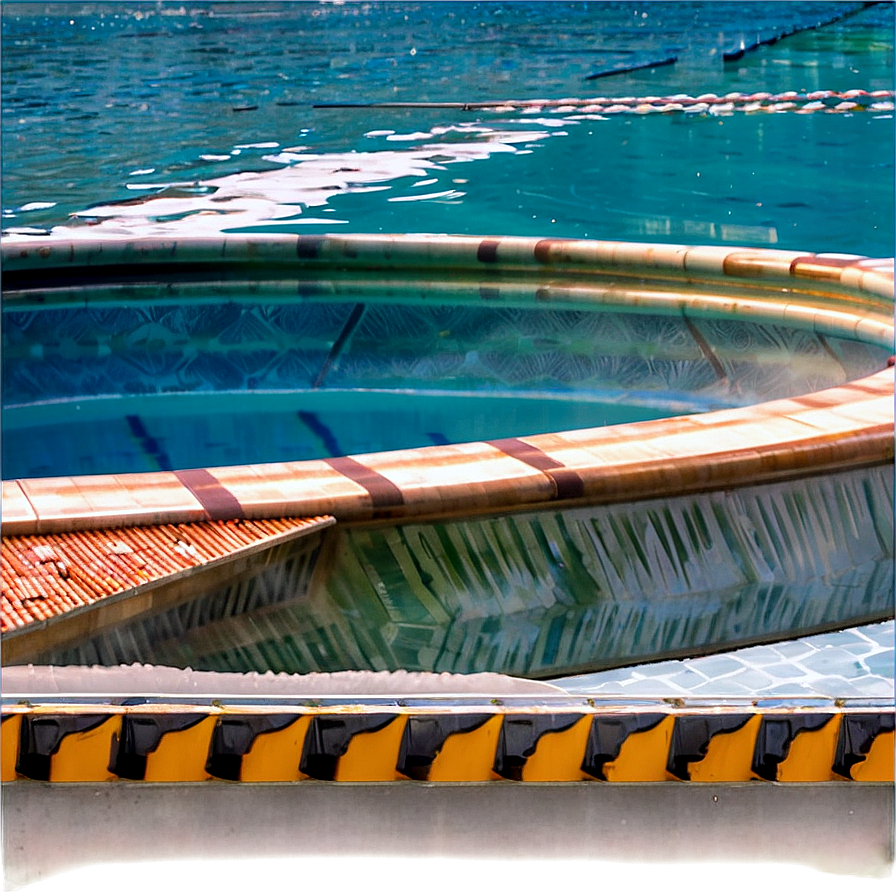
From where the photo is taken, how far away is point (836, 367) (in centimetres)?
528

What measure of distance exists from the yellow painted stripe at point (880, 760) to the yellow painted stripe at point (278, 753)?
2.41 ft

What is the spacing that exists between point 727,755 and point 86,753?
2.69ft

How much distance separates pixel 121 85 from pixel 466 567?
19.4 metres

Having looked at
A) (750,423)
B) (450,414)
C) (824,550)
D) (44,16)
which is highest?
(750,423)

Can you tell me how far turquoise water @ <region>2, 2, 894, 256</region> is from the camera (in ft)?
32.8

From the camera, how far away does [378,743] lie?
6.59 feet

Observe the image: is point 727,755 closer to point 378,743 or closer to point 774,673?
point 378,743

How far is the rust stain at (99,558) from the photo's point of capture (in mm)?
2410

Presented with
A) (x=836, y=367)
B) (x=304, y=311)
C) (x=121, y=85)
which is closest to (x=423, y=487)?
(x=836, y=367)

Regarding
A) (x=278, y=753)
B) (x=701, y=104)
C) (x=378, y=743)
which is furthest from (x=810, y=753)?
(x=701, y=104)

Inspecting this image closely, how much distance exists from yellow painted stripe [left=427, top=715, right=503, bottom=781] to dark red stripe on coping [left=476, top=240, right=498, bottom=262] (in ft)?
13.9

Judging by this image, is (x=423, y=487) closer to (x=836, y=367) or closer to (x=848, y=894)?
(x=848, y=894)

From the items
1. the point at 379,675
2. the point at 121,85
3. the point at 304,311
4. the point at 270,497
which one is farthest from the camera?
the point at 121,85

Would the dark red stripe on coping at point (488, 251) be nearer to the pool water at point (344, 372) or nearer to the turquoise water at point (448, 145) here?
the pool water at point (344, 372)
